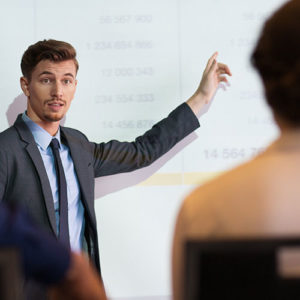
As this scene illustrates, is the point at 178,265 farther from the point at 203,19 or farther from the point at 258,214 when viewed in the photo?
the point at 203,19

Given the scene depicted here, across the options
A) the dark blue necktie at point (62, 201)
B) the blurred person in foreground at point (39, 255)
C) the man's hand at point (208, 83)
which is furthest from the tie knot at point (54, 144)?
the blurred person in foreground at point (39, 255)

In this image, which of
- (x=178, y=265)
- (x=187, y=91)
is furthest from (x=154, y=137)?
(x=178, y=265)

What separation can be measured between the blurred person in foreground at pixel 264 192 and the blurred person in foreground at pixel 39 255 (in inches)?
7.4

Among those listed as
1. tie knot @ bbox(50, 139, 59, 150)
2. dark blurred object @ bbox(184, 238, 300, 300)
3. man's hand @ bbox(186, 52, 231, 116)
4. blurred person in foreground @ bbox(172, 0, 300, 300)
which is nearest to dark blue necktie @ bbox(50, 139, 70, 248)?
tie knot @ bbox(50, 139, 59, 150)

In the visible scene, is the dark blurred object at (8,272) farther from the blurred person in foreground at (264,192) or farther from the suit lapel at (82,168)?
the suit lapel at (82,168)

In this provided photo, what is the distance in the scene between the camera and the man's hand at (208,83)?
3.14 metres

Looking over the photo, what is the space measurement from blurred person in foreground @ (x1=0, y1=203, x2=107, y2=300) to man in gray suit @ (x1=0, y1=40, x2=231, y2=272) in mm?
1671

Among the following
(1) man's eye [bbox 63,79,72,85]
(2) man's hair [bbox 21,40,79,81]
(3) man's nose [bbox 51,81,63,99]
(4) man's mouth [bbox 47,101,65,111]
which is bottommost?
(4) man's mouth [bbox 47,101,65,111]

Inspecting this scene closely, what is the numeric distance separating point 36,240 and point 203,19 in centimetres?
248

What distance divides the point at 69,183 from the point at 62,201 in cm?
13

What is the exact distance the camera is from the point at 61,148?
288 cm

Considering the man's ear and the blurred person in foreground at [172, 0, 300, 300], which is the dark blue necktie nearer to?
the man's ear

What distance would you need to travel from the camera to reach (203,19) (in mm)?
3242

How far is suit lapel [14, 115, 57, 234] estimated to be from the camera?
265cm
